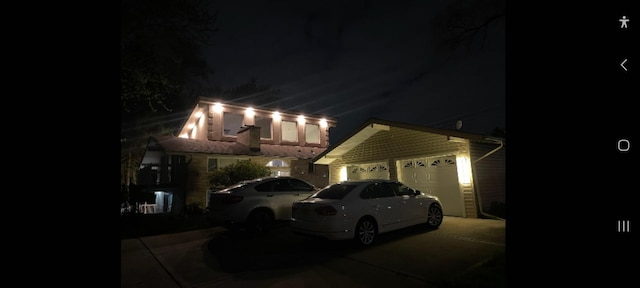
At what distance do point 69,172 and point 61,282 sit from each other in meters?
0.30

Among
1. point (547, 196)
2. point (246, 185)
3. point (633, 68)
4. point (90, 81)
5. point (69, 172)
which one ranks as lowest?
point (246, 185)

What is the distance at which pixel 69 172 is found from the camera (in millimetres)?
1016

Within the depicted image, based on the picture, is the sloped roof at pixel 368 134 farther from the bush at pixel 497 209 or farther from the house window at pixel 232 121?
the house window at pixel 232 121

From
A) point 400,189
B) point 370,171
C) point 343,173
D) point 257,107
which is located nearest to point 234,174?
point 343,173

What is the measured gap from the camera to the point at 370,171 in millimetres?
15367

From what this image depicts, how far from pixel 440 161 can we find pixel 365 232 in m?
5.97

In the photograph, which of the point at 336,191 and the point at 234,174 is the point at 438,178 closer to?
the point at 336,191

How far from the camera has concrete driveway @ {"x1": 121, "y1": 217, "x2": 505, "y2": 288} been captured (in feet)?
17.9

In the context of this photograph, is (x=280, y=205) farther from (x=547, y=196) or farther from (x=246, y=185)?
(x=547, y=196)

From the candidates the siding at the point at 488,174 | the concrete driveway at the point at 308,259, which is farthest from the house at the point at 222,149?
the siding at the point at 488,174

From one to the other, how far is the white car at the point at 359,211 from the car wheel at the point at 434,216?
0.25 ft

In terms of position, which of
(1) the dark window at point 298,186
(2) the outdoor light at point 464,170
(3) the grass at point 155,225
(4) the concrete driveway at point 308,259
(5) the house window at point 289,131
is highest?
(5) the house window at point 289,131

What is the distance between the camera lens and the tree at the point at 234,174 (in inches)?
589

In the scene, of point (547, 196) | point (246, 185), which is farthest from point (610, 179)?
point (246, 185)
